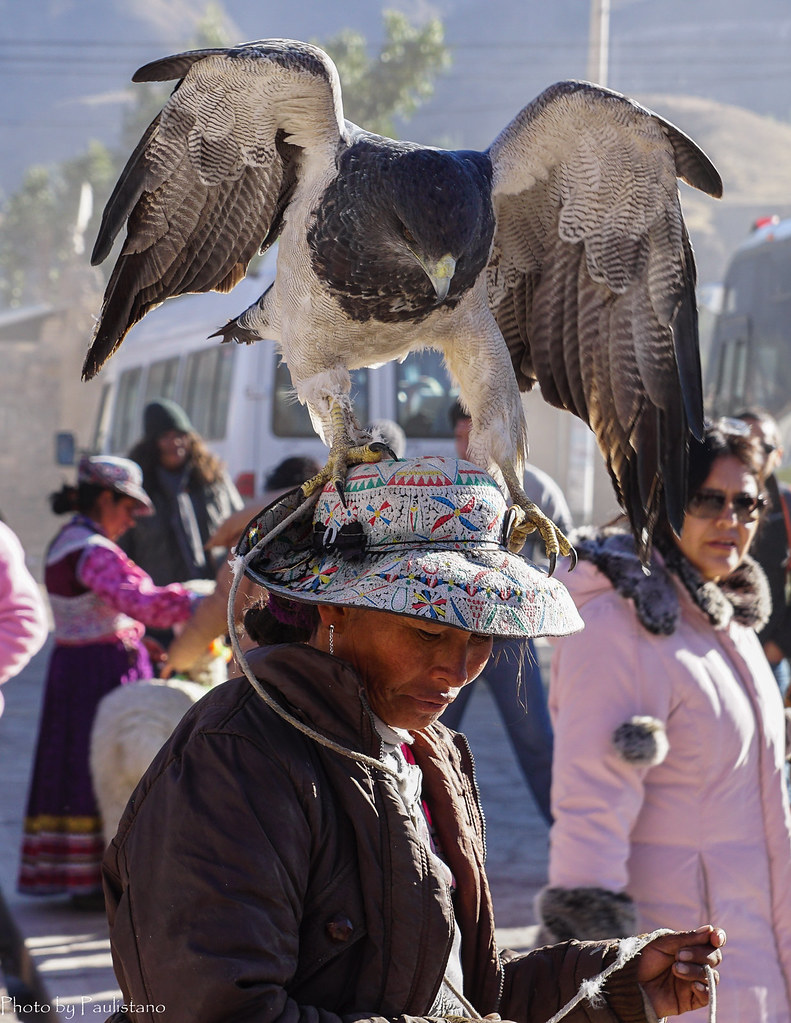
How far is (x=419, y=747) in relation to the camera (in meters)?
1.80

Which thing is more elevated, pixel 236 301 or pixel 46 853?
pixel 236 301

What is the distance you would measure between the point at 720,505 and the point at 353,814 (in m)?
1.73

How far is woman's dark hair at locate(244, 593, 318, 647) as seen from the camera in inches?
71.4

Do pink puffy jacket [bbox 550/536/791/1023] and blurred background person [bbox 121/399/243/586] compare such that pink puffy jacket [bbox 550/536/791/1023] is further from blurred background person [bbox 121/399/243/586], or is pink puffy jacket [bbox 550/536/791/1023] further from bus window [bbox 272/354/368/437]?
bus window [bbox 272/354/368/437]

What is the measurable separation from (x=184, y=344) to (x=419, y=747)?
9082 mm

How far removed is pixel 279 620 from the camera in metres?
1.84

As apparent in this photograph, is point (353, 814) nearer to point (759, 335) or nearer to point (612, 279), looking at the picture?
point (612, 279)

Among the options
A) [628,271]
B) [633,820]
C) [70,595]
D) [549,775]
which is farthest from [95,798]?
[628,271]

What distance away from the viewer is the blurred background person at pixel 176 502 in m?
6.27

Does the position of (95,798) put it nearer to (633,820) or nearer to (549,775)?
(549,775)

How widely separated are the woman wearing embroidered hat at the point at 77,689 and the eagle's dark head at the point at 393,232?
8.83 ft

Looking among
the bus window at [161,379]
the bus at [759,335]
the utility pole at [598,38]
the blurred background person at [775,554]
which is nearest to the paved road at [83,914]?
the blurred background person at [775,554]

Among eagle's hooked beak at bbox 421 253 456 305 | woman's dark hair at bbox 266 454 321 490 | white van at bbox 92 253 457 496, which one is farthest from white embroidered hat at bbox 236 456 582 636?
white van at bbox 92 253 457 496

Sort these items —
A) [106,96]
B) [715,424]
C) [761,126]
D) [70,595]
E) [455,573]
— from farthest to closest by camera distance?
[106,96] → [761,126] → [70,595] → [715,424] → [455,573]
